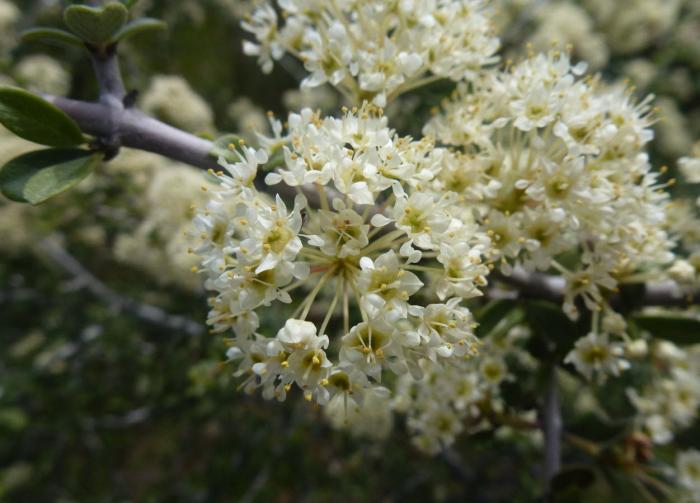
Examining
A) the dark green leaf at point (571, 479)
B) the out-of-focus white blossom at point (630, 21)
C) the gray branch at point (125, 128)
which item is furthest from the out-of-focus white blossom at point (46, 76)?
the out-of-focus white blossom at point (630, 21)

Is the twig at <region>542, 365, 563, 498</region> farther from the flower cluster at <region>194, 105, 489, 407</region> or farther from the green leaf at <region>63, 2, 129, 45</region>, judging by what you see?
the green leaf at <region>63, 2, 129, 45</region>

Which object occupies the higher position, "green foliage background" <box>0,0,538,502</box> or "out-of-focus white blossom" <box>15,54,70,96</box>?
"out-of-focus white blossom" <box>15,54,70,96</box>

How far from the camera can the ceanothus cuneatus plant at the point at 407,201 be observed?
81 centimetres

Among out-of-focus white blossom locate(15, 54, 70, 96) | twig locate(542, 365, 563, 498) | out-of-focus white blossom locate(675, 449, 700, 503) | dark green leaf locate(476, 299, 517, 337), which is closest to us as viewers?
dark green leaf locate(476, 299, 517, 337)

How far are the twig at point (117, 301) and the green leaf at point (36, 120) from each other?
133cm

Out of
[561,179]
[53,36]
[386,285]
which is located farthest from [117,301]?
[561,179]

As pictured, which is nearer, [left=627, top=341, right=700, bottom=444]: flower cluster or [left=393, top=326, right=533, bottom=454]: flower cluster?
[left=393, top=326, right=533, bottom=454]: flower cluster

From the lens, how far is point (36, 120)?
88 cm

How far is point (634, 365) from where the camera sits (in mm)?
1626

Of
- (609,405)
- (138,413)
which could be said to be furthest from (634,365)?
(138,413)

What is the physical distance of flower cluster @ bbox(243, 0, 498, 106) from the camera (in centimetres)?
100

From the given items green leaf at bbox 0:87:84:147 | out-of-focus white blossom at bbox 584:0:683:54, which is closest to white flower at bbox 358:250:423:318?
green leaf at bbox 0:87:84:147

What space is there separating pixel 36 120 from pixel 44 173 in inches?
3.7

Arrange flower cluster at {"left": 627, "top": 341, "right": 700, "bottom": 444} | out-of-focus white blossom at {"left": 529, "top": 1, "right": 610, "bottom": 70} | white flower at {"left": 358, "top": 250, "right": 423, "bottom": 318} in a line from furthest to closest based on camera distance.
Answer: out-of-focus white blossom at {"left": 529, "top": 1, "right": 610, "bottom": 70}
flower cluster at {"left": 627, "top": 341, "right": 700, "bottom": 444}
white flower at {"left": 358, "top": 250, "right": 423, "bottom": 318}
